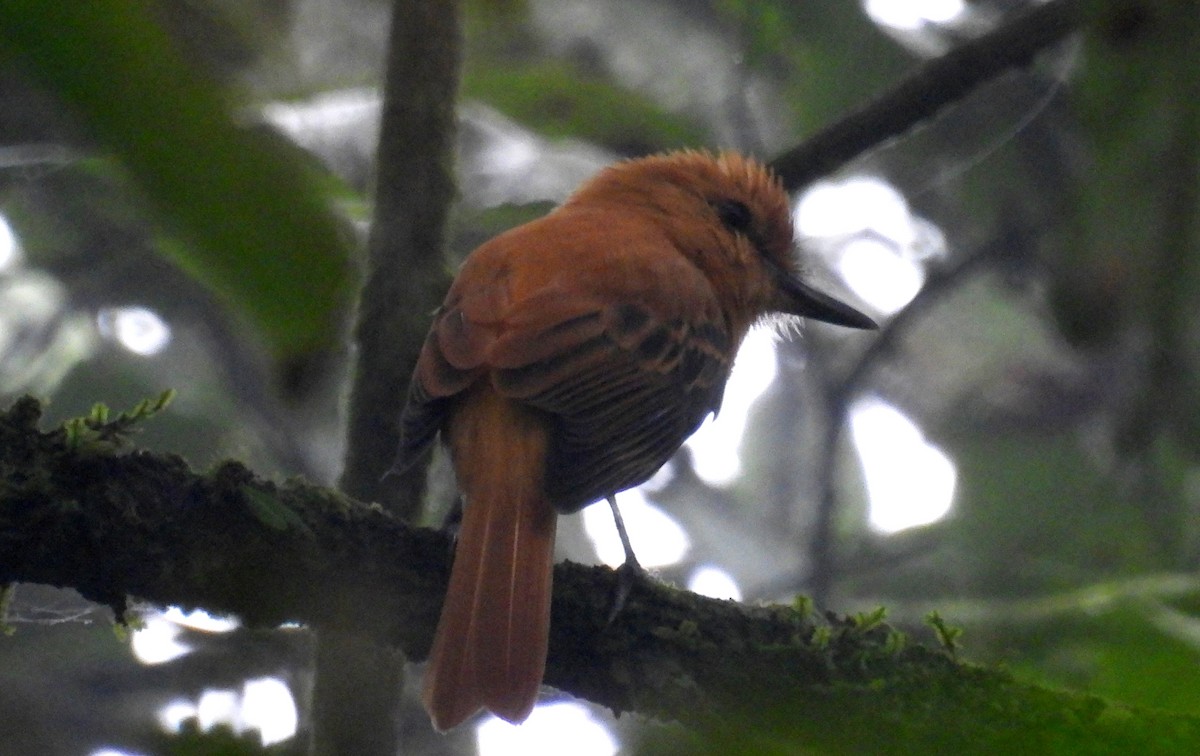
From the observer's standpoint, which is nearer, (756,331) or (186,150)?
(186,150)

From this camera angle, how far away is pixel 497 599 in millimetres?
2404

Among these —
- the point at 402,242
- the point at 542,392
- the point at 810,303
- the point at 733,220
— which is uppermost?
the point at 733,220

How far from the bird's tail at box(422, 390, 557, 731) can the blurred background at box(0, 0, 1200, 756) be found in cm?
31

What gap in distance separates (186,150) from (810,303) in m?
3.77

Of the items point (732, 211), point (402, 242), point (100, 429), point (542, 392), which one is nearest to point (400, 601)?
point (100, 429)

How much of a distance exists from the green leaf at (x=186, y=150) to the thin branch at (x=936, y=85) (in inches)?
117

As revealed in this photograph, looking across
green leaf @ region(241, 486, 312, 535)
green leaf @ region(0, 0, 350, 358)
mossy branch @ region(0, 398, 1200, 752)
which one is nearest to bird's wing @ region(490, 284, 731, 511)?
mossy branch @ region(0, 398, 1200, 752)

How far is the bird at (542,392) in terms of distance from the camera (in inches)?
92.7

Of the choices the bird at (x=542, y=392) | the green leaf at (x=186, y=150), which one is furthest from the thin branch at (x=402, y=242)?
the green leaf at (x=186, y=150)

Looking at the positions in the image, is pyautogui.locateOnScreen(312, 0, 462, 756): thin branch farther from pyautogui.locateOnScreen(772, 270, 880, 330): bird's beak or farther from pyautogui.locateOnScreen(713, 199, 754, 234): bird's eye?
pyautogui.locateOnScreen(772, 270, 880, 330): bird's beak

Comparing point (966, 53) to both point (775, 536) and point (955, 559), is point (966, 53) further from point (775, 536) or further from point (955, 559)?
point (775, 536)

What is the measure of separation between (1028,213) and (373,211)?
4.62 m

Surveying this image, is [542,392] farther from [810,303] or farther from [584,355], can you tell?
[810,303]

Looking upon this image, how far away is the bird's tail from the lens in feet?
7.59
